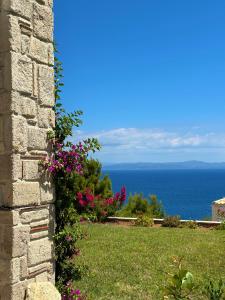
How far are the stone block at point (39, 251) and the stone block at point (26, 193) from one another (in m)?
0.47

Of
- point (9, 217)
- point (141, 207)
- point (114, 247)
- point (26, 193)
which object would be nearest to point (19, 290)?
point (9, 217)

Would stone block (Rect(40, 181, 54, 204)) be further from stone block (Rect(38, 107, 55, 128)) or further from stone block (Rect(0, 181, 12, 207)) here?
stone block (Rect(38, 107, 55, 128))

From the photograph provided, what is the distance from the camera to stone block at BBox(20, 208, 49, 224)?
184 inches

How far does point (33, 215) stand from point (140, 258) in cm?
530

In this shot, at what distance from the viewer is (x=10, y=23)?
451 cm

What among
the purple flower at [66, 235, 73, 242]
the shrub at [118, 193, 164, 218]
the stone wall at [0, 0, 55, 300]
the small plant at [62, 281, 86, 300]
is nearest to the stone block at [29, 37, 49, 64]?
the stone wall at [0, 0, 55, 300]

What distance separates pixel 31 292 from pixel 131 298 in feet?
8.83

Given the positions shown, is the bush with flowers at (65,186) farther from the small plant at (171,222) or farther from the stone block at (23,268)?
the small plant at (171,222)

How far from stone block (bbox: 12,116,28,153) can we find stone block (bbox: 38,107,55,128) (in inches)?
12.6

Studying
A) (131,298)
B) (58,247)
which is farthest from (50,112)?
(131,298)

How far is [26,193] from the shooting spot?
15.3 ft

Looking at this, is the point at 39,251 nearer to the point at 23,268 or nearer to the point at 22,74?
the point at 23,268

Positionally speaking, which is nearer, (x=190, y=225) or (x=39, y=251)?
(x=39, y=251)

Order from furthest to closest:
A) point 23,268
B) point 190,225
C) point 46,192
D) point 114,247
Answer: point 190,225 → point 114,247 → point 46,192 → point 23,268
